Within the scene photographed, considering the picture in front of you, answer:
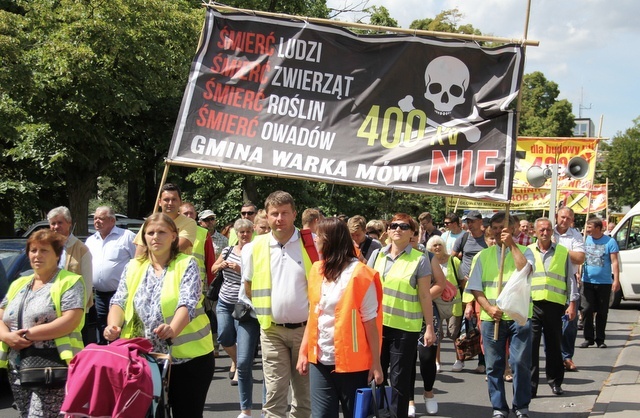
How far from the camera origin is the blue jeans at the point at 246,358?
6801mm

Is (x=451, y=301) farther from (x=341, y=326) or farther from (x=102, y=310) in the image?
(x=341, y=326)

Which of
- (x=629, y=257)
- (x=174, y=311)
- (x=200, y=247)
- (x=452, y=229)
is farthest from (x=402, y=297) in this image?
(x=629, y=257)

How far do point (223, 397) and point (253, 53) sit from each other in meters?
3.60

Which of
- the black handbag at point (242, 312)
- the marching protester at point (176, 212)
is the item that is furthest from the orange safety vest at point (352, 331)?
the marching protester at point (176, 212)

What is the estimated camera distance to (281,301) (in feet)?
18.5

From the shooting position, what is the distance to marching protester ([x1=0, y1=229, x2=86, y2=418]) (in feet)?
15.6

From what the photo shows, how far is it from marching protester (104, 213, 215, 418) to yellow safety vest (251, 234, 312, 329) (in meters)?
0.75

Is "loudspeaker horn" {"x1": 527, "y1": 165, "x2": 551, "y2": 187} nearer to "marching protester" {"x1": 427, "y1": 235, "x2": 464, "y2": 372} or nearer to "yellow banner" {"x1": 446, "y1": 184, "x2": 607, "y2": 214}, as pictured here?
"marching protester" {"x1": 427, "y1": 235, "x2": 464, "y2": 372}

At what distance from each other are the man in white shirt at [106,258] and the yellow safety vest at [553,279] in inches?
167

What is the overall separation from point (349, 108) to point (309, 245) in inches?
80.1

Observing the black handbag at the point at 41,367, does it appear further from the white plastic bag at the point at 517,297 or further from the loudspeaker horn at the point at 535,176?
the loudspeaker horn at the point at 535,176

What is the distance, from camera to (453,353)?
38.4ft

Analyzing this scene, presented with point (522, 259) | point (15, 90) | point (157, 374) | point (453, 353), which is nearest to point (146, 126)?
point (15, 90)

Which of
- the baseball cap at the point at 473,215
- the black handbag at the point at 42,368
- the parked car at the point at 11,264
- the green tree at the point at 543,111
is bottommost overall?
the black handbag at the point at 42,368
